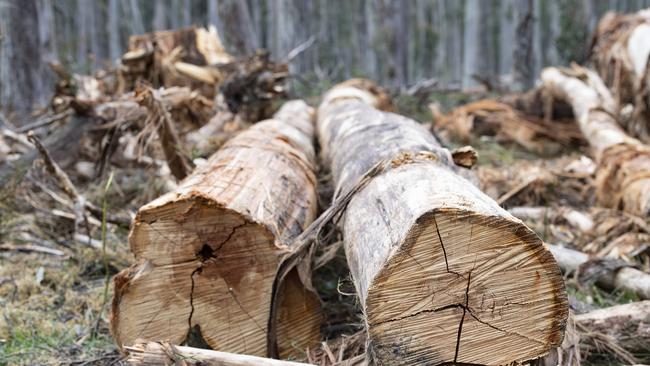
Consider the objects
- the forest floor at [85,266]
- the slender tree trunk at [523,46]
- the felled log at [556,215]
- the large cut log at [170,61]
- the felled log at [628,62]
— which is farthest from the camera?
the slender tree trunk at [523,46]

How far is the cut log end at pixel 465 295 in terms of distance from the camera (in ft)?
5.84

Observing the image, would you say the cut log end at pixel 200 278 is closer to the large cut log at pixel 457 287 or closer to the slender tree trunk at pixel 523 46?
the large cut log at pixel 457 287

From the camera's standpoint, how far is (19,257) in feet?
12.9

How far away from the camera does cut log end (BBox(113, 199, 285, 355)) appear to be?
2404mm

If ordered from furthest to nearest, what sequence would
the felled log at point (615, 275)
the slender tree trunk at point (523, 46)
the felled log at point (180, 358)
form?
the slender tree trunk at point (523, 46) < the felled log at point (615, 275) < the felled log at point (180, 358)

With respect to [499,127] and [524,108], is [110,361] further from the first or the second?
[524,108]

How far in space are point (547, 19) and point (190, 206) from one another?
27802mm

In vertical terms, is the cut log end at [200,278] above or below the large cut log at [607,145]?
above

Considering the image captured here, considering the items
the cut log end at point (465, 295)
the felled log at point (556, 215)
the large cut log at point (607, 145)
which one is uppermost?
the cut log end at point (465, 295)

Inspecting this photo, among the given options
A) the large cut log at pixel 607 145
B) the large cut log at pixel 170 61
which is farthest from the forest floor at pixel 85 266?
the large cut log at pixel 170 61

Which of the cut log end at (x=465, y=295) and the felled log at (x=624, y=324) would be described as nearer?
the cut log end at (x=465, y=295)

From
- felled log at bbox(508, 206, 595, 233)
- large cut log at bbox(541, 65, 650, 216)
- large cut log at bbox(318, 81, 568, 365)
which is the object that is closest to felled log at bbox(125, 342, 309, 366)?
large cut log at bbox(318, 81, 568, 365)

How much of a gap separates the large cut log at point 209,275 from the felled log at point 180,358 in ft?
1.43

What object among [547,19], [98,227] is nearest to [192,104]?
[98,227]
